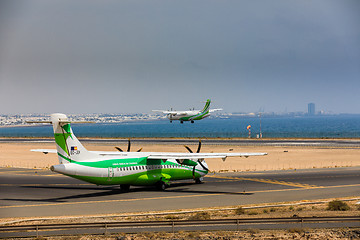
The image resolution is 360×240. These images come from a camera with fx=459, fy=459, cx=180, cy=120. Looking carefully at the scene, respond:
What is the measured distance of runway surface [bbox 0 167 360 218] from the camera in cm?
3650

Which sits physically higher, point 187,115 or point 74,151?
point 187,115

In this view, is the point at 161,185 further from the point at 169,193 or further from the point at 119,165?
the point at 119,165

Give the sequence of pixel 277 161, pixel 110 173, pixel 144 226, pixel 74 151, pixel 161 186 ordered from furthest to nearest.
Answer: pixel 277 161, pixel 161 186, pixel 110 173, pixel 74 151, pixel 144 226

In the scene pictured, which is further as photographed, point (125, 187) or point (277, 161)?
point (277, 161)

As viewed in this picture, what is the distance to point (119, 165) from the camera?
1652 inches

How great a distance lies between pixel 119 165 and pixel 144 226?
14.6 meters

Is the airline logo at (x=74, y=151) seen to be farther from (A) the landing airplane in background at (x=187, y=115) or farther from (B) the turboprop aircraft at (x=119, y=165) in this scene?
(A) the landing airplane in background at (x=187, y=115)

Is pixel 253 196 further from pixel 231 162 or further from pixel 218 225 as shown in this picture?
pixel 231 162

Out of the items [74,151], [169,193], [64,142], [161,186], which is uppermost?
[64,142]

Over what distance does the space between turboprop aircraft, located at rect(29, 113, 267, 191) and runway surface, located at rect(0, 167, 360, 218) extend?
1.42m

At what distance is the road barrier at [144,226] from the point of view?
85.8ft

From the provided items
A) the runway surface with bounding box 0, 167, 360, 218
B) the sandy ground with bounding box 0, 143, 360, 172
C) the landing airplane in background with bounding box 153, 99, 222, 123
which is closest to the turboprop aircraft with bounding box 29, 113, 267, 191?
the runway surface with bounding box 0, 167, 360, 218

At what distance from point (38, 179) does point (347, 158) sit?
51.3 m

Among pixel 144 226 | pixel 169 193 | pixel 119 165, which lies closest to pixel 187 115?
pixel 169 193
